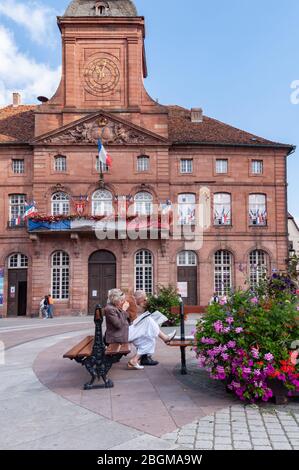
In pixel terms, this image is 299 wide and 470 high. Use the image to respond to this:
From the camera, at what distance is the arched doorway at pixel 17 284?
2881 centimetres

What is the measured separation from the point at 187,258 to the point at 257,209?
19.0ft

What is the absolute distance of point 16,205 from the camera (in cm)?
2948

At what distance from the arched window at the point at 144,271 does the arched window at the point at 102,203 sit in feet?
11.3

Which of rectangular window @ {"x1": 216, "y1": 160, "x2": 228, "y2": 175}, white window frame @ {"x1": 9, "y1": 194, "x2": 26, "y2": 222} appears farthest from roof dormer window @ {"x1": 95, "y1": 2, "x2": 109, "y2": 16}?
white window frame @ {"x1": 9, "y1": 194, "x2": 26, "y2": 222}

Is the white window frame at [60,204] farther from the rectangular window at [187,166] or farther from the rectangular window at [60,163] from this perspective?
the rectangular window at [187,166]

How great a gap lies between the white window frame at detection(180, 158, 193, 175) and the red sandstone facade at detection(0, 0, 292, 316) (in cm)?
7

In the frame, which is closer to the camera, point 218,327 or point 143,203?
point 218,327

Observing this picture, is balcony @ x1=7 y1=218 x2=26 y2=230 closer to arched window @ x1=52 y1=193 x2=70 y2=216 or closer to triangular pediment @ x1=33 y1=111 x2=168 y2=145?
arched window @ x1=52 y1=193 x2=70 y2=216

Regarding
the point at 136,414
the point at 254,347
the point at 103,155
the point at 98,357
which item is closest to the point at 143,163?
the point at 103,155

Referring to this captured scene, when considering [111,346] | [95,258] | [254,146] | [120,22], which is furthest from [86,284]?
[111,346]

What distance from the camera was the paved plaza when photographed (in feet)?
14.6

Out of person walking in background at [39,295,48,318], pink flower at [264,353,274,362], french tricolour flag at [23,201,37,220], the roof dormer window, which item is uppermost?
Answer: the roof dormer window

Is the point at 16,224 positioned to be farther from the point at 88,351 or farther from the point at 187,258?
the point at 88,351

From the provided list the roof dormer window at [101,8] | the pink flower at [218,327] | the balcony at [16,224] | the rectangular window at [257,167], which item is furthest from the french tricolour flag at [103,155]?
the pink flower at [218,327]
